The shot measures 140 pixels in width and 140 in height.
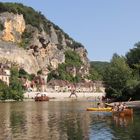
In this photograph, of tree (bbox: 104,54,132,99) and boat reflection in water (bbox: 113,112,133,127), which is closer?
boat reflection in water (bbox: 113,112,133,127)

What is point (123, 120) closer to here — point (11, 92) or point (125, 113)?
point (125, 113)

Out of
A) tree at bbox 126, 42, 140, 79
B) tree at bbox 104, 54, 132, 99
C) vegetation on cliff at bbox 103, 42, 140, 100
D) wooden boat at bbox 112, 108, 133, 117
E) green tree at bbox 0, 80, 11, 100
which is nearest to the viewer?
wooden boat at bbox 112, 108, 133, 117

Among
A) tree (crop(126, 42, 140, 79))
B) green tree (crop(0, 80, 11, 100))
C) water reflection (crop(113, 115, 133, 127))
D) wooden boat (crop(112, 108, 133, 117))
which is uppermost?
tree (crop(126, 42, 140, 79))

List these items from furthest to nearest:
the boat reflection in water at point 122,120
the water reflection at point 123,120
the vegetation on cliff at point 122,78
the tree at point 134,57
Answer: the tree at point 134,57, the vegetation on cliff at point 122,78, the boat reflection in water at point 122,120, the water reflection at point 123,120

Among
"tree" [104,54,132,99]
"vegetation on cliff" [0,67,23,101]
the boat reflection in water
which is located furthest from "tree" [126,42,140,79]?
the boat reflection in water

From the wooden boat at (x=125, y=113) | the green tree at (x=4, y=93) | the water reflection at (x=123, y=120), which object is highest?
the green tree at (x=4, y=93)

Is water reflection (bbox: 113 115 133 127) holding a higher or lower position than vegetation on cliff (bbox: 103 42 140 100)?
lower

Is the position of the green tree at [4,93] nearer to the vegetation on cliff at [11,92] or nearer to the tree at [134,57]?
the vegetation on cliff at [11,92]

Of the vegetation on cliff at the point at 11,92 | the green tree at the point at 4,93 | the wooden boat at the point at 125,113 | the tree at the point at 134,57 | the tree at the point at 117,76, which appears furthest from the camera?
the vegetation on cliff at the point at 11,92

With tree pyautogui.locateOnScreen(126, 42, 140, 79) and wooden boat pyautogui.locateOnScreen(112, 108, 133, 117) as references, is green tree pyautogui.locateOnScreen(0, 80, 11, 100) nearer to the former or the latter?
tree pyautogui.locateOnScreen(126, 42, 140, 79)

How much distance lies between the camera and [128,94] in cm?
10850

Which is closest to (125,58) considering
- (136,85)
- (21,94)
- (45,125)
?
(136,85)

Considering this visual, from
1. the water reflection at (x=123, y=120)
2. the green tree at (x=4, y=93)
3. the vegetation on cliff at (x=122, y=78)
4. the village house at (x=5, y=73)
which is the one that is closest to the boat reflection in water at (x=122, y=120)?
the water reflection at (x=123, y=120)

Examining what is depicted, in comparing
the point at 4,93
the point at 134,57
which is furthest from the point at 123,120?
the point at 4,93
